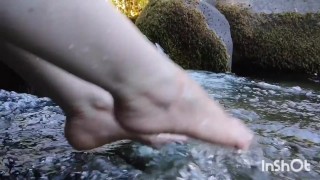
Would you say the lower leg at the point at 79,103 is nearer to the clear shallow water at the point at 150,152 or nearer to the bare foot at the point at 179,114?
the bare foot at the point at 179,114

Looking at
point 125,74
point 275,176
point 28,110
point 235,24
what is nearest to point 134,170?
point 275,176

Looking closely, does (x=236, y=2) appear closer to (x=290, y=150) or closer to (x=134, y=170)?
(x=290, y=150)

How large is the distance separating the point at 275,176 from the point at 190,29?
8.34 feet

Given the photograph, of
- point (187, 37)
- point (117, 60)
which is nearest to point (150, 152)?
point (117, 60)

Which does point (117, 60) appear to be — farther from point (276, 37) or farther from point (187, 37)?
point (276, 37)

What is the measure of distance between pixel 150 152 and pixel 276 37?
117 inches

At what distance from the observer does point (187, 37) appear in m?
4.25

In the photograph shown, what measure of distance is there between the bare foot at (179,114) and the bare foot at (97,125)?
34 millimetres

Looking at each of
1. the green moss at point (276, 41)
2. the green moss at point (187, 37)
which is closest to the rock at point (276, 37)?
the green moss at point (276, 41)

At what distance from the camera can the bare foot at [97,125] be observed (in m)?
1.26

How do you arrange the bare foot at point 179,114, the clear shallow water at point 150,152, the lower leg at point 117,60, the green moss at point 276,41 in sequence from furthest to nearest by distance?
the green moss at point 276,41
the clear shallow water at point 150,152
the bare foot at point 179,114
the lower leg at point 117,60

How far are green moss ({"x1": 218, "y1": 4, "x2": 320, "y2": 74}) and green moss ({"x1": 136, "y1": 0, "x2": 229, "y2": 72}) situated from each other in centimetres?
47

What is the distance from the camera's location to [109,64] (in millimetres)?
1139

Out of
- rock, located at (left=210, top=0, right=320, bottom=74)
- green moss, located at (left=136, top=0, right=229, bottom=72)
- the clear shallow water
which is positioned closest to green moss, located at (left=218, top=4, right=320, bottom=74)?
rock, located at (left=210, top=0, right=320, bottom=74)
